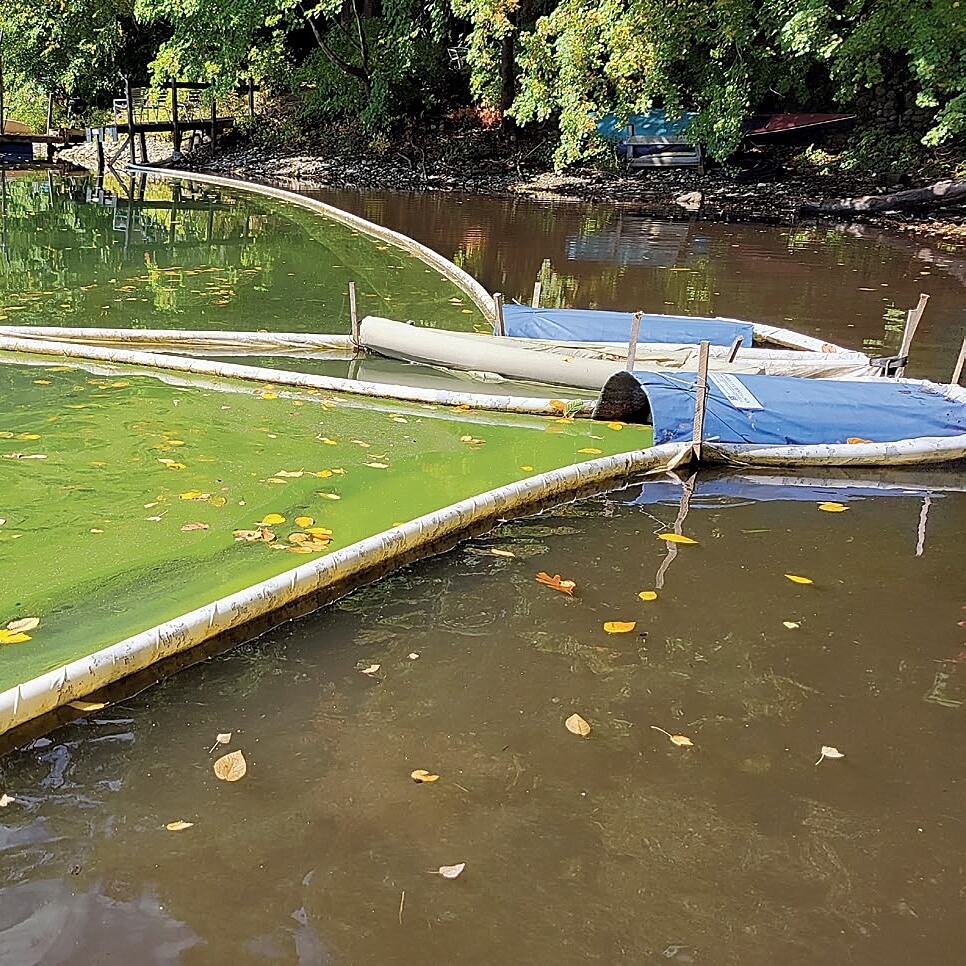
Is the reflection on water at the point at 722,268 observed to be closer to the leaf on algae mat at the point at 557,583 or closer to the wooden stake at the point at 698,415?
the wooden stake at the point at 698,415

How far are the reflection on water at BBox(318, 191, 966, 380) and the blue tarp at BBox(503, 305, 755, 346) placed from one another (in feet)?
5.74

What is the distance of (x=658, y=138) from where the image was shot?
22844mm

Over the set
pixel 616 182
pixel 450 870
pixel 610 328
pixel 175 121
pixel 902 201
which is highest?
pixel 175 121

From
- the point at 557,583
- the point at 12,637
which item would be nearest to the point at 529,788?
the point at 557,583

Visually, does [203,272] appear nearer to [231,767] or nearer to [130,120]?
[231,767]

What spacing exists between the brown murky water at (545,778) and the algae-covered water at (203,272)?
569 cm

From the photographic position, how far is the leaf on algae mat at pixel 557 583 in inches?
159

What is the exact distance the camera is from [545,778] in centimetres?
293

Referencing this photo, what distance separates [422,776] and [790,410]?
12.4ft

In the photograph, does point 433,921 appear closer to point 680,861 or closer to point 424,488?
point 680,861

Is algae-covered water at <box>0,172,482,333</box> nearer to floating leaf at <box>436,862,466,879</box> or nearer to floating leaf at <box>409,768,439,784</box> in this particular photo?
floating leaf at <box>409,768,439,784</box>

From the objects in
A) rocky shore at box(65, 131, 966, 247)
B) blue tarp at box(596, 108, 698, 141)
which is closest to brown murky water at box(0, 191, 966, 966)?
rocky shore at box(65, 131, 966, 247)

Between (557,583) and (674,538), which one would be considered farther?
(674,538)

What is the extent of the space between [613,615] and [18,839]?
2.26 metres
